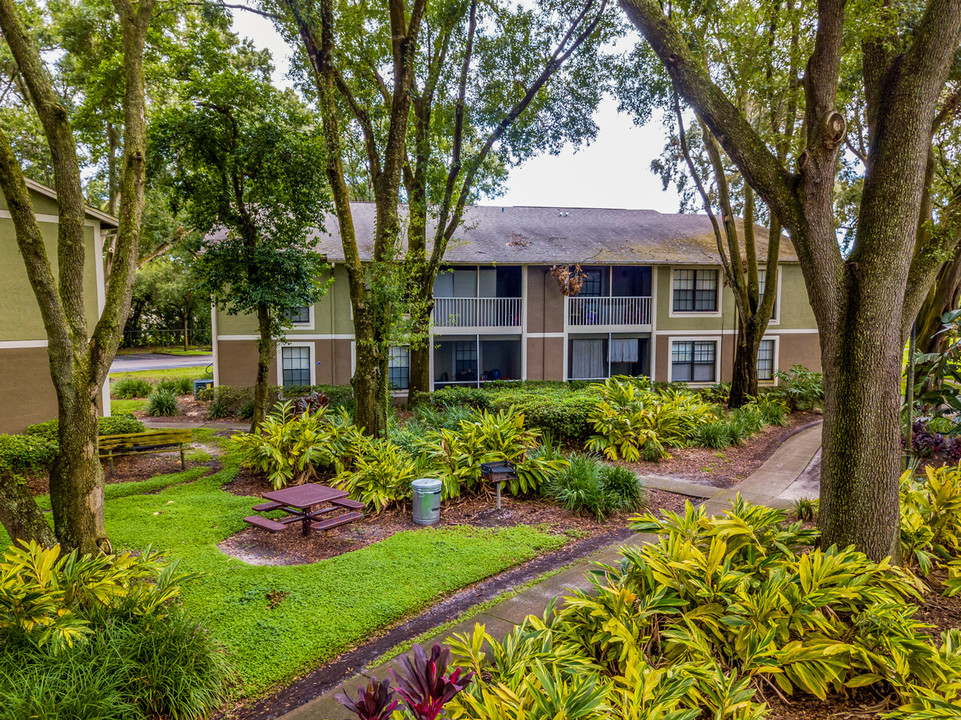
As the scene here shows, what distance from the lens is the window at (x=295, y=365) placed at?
18344mm

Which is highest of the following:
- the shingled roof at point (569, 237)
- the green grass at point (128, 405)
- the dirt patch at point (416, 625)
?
the shingled roof at point (569, 237)

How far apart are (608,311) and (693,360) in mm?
4146

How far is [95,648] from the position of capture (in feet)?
13.0

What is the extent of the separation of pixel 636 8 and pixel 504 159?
868 centimetres

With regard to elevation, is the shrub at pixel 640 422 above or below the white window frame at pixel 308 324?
below

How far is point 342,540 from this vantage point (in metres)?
7.32

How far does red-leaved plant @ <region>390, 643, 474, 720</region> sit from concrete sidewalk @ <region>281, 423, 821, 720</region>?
1.14ft

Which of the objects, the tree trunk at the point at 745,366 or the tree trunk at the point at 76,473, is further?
the tree trunk at the point at 745,366

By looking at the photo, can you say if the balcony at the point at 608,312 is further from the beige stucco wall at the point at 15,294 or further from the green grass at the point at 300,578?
the beige stucco wall at the point at 15,294

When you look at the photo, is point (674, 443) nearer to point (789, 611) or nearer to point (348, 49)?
point (789, 611)

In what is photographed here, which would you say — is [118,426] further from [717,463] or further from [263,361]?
[717,463]

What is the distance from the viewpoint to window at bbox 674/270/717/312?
21.7m

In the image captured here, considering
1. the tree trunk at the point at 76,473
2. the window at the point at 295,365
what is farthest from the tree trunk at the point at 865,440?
the window at the point at 295,365

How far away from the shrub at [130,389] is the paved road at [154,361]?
21.0 feet
